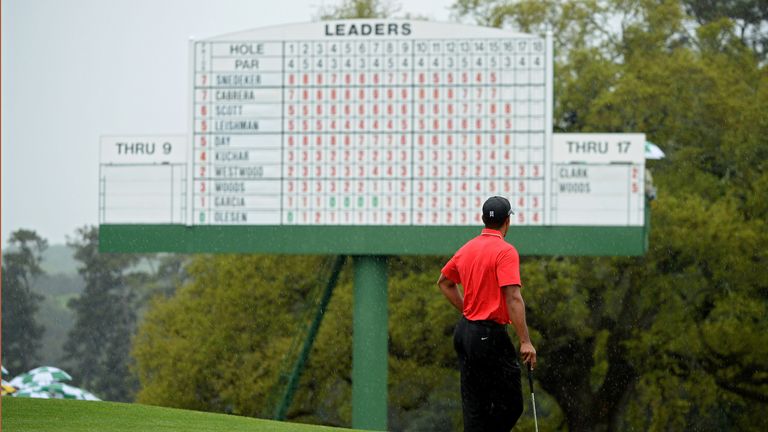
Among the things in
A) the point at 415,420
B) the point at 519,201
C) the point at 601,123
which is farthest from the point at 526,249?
the point at 415,420

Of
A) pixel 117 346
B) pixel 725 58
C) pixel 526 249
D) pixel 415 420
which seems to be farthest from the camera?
pixel 117 346

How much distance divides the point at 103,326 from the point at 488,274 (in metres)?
64.8

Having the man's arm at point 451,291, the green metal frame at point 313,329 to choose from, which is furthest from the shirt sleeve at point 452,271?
the green metal frame at point 313,329

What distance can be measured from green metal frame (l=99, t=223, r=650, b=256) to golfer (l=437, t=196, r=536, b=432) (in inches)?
444

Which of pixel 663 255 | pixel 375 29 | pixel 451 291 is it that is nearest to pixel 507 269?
pixel 451 291

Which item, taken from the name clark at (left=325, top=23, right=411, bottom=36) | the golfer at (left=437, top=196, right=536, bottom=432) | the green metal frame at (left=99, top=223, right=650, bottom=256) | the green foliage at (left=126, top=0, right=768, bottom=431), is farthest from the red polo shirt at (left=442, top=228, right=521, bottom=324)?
the green foliage at (left=126, top=0, right=768, bottom=431)

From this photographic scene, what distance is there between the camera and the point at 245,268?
3441cm

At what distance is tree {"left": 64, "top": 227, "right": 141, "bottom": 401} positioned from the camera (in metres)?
64.5

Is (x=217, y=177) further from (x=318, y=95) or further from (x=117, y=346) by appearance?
(x=117, y=346)

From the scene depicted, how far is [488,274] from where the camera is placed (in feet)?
20.8

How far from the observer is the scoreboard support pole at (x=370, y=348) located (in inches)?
736

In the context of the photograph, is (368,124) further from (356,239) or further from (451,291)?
(451,291)

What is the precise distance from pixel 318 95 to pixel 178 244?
2695mm

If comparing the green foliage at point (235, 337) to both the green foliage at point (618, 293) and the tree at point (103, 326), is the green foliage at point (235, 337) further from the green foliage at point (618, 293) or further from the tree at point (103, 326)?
the tree at point (103, 326)
